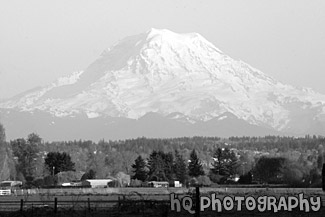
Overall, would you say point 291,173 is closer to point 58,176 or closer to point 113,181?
point 113,181

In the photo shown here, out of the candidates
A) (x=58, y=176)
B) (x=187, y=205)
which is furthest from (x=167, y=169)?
(x=187, y=205)

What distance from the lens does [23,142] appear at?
7072 inches

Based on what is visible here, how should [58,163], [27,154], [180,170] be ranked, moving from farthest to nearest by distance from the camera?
1. [27,154]
2. [58,163]
3. [180,170]

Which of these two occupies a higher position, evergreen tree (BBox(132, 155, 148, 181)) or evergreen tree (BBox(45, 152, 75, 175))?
evergreen tree (BBox(45, 152, 75, 175))

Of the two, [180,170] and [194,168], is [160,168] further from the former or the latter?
[194,168]

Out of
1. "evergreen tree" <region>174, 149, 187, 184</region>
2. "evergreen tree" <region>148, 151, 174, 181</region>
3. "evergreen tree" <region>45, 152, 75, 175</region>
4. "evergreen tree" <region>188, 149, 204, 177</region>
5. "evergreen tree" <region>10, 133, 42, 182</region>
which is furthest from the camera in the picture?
"evergreen tree" <region>188, 149, 204, 177</region>

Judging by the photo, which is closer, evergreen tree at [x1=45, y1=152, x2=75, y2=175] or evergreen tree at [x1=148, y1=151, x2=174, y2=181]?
evergreen tree at [x1=148, y1=151, x2=174, y2=181]

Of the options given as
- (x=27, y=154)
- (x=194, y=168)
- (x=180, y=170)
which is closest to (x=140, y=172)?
(x=180, y=170)

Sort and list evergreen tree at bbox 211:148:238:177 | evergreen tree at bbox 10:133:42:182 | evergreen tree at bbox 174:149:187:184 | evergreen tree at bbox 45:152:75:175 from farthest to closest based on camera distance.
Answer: evergreen tree at bbox 211:148:238:177
evergreen tree at bbox 10:133:42:182
evergreen tree at bbox 45:152:75:175
evergreen tree at bbox 174:149:187:184

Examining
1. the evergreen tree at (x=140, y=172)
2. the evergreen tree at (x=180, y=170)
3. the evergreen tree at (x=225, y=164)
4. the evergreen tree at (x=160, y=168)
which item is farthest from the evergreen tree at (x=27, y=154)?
the evergreen tree at (x=225, y=164)

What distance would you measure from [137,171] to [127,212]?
356 feet

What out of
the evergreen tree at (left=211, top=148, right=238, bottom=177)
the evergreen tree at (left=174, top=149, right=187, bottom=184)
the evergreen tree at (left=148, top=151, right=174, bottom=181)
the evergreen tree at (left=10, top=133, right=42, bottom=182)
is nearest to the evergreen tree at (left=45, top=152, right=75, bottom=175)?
the evergreen tree at (left=10, top=133, right=42, bottom=182)

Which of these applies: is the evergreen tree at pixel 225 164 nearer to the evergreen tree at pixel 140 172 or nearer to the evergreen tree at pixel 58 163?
the evergreen tree at pixel 140 172

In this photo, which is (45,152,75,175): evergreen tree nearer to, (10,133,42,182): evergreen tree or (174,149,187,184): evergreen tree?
(10,133,42,182): evergreen tree
